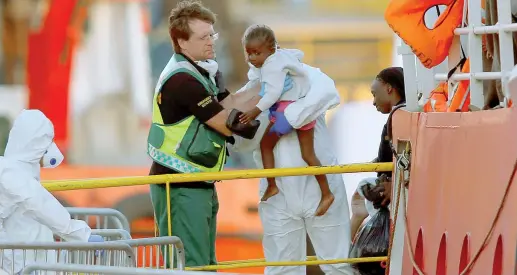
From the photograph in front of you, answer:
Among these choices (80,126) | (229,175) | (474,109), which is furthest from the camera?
(80,126)

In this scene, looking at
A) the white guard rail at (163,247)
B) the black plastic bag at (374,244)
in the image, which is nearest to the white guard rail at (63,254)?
the white guard rail at (163,247)

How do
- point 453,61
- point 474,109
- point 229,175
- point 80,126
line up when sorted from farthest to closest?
point 80,126 < point 229,175 < point 453,61 < point 474,109

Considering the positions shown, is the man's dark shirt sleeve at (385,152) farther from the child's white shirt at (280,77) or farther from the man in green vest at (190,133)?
the man in green vest at (190,133)

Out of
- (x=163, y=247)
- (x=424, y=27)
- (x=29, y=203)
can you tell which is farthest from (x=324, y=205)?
(x=29, y=203)

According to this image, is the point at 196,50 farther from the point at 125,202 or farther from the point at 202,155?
the point at 125,202

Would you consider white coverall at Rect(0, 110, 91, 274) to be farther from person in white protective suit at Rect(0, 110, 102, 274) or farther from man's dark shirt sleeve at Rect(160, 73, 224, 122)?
man's dark shirt sleeve at Rect(160, 73, 224, 122)

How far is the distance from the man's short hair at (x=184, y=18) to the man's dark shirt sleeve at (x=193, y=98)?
0.79 feet

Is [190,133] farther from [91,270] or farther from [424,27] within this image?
[91,270]

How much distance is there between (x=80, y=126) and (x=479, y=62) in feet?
33.2

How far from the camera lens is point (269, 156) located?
8289 millimetres

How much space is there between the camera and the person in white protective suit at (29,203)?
692 centimetres

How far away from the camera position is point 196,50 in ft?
26.4

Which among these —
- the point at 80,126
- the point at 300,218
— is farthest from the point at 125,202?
the point at 300,218

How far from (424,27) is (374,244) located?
156 centimetres
